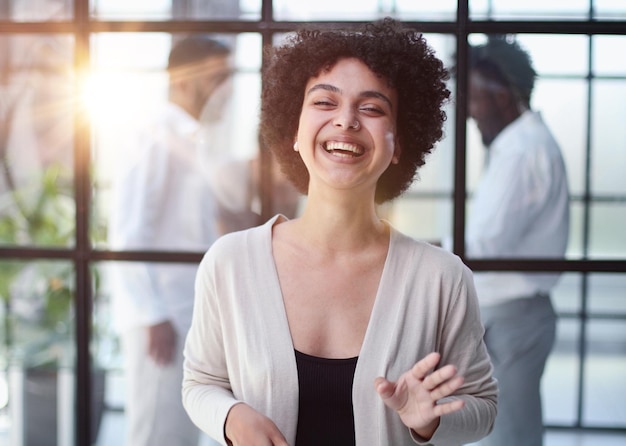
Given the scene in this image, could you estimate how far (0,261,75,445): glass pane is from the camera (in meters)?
2.32

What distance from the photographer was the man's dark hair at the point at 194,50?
2.20 meters

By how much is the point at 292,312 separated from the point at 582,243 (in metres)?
1.05

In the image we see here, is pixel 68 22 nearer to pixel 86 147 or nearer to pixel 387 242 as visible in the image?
pixel 86 147

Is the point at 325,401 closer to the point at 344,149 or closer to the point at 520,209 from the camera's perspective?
the point at 344,149

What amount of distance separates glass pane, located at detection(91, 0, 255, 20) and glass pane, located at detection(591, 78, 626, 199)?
100cm

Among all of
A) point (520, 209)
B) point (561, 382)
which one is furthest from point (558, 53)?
point (561, 382)

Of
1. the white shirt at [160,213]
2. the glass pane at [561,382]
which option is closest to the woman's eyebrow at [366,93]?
the white shirt at [160,213]

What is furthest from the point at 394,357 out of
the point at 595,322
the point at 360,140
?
the point at 595,322

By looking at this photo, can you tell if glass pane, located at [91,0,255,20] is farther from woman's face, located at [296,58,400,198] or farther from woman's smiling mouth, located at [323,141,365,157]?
woman's smiling mouth, located at [323,141,365,157]

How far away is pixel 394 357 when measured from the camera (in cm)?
148

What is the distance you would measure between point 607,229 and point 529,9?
66cm

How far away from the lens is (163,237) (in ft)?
7.48

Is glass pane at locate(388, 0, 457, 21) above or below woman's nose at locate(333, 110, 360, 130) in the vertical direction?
above

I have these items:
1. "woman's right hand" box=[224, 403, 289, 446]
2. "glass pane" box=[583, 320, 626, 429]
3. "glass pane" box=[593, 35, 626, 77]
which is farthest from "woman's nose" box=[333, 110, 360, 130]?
"glass pane" box=[583, 320, 626, 429]
